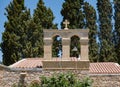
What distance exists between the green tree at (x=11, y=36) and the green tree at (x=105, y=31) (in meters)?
6.20

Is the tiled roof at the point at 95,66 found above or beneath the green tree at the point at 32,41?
beneath

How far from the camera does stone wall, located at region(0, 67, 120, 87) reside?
17.9 m

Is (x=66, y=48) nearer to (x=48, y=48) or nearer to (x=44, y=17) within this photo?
(x=48, y=48)

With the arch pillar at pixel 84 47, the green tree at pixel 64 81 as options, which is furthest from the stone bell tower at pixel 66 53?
the green tree at pixel 64 81

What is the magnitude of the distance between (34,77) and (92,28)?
11.7 metres

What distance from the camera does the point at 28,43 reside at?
2775 cm

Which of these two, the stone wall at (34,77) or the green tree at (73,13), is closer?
the stone wall at (34,77)

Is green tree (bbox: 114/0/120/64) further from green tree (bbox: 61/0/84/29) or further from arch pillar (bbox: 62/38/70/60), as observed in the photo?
arch pillar (bbox: 62/38/70/60)

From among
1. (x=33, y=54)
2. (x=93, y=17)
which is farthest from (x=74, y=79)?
(x=93, y=17)

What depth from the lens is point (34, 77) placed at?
1817 centimetres

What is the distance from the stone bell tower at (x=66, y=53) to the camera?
18016mm

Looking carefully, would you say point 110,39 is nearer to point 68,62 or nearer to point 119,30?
point 119,30

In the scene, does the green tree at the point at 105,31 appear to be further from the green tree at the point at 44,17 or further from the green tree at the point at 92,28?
the green tree at the point at 44,17

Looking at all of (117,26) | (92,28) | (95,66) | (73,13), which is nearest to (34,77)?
(95,66)
